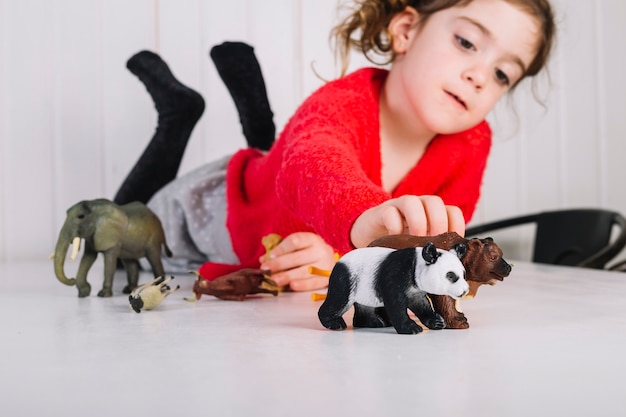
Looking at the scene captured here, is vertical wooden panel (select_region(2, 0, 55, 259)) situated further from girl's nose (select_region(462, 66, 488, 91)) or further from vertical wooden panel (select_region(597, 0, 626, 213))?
vertical wooden panel (select_region(597, 0, 626, 213))

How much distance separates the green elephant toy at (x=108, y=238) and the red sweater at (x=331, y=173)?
11 cm

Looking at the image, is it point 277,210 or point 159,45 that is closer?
point 277,210

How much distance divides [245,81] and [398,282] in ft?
3.28

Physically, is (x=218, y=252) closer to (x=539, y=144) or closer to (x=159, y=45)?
(x=159, y=45)

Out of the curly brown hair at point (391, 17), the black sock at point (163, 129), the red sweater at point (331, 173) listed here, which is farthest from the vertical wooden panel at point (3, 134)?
the curly brown hair at point (391, 17)

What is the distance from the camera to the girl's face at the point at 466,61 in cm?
116

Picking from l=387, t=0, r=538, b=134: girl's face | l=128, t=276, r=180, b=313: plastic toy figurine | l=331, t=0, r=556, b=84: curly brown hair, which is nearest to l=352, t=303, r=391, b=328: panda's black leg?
l=128, t=276, r=180, b=313: plastic toy figurine

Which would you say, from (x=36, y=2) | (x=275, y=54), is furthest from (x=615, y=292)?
(x=36, y=2)

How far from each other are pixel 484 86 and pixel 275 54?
0.79 meters

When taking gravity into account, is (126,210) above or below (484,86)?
below

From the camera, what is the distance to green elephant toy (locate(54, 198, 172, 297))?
929 mm

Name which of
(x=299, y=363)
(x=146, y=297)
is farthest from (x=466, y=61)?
(x=299, y=363)

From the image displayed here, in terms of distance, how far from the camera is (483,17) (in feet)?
3.83

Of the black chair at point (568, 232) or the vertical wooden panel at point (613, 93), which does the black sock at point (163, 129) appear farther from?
the vertical wooden panel at point (613, 93)
